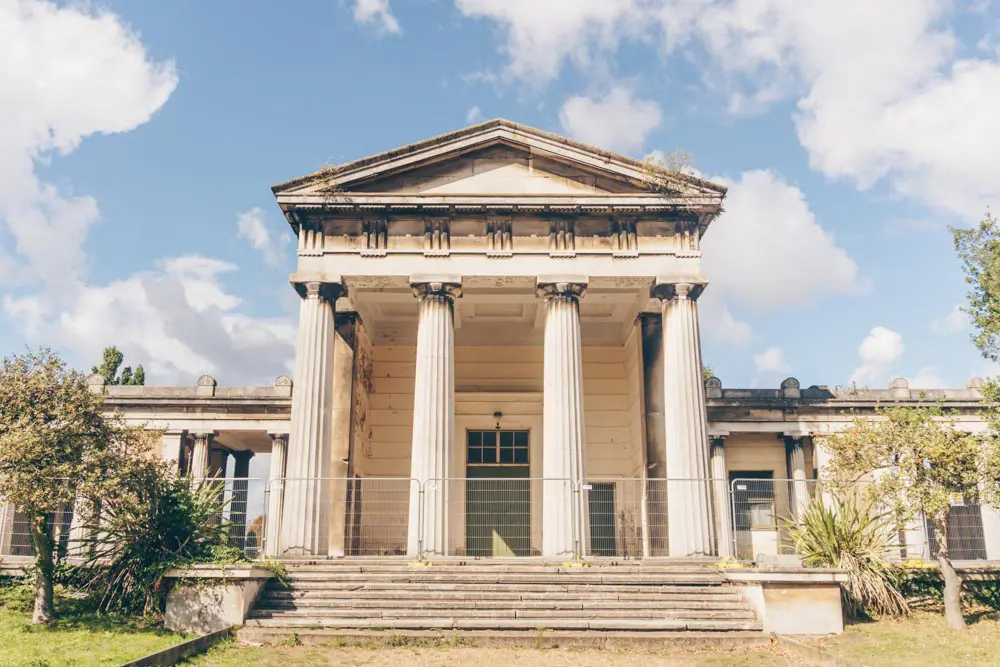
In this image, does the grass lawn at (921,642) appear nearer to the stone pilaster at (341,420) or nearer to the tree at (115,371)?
the stone pilaster at (341,420)

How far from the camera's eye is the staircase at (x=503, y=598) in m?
12.5

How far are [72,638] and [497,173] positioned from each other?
11986mm

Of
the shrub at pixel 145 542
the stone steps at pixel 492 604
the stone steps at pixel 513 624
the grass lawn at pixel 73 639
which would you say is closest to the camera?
the grass lawn at pixel 73 639

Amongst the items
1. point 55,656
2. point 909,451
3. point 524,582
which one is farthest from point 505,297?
point 55,656

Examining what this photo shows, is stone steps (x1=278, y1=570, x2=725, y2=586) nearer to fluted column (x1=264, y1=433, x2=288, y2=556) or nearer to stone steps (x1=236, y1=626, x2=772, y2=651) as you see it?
stone steps (x1=236, y1=626, x2=772, y2=651)

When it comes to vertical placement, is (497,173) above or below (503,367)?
above

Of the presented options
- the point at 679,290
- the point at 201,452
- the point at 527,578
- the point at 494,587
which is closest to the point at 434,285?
the point at 679,290

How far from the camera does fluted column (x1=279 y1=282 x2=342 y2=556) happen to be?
17.0 meters

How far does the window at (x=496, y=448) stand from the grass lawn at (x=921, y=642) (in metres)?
11.6

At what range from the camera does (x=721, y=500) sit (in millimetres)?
18422

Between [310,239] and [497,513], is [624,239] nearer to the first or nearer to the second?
[310,239]

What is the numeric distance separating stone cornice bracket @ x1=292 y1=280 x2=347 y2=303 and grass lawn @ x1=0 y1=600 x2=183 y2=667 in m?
7.65

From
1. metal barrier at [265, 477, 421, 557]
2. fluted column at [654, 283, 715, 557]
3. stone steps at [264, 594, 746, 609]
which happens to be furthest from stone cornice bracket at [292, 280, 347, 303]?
stone steps at [264, 594, 746, 609]

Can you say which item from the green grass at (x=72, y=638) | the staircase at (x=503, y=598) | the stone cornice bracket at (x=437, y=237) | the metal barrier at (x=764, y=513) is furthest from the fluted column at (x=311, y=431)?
the metal barrier at (x=764, y=513)
